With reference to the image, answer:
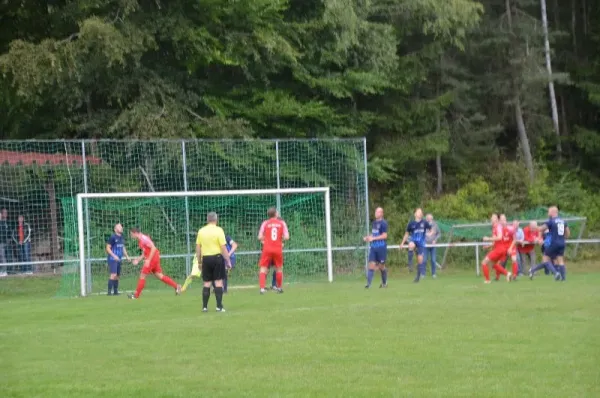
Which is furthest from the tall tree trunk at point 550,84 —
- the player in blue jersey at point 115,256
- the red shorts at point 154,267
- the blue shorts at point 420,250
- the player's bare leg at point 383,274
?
the red shorts at point 154,267

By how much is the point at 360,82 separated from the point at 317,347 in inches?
1073

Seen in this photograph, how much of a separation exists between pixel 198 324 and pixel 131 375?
5.58m

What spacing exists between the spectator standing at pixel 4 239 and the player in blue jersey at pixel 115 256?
2697 mm

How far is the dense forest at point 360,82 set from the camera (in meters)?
36.1

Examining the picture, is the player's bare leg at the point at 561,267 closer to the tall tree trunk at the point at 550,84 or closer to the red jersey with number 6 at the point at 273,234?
the red jersey with number 6 at the point at 273,234

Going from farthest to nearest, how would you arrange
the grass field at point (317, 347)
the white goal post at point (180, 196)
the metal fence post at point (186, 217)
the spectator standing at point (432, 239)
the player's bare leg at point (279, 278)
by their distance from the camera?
the spectator standing at point (432, 239), the metal fence post at point (186, 217), the white goal post at point (180, 196), the player's bare leg at point (279, 278), the grass field at point (317, 347)

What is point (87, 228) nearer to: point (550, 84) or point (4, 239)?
point (4, 239)

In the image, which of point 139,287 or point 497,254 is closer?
point 139,287

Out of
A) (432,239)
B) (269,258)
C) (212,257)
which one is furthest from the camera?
(432,239)

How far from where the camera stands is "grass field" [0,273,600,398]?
11.3 meters

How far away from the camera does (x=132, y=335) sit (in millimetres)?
16500

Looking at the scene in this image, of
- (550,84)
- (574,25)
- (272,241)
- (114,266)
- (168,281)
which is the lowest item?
(168,281)

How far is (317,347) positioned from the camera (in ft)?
47.1

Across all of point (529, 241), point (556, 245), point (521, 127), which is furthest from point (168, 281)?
point (521, 127)
